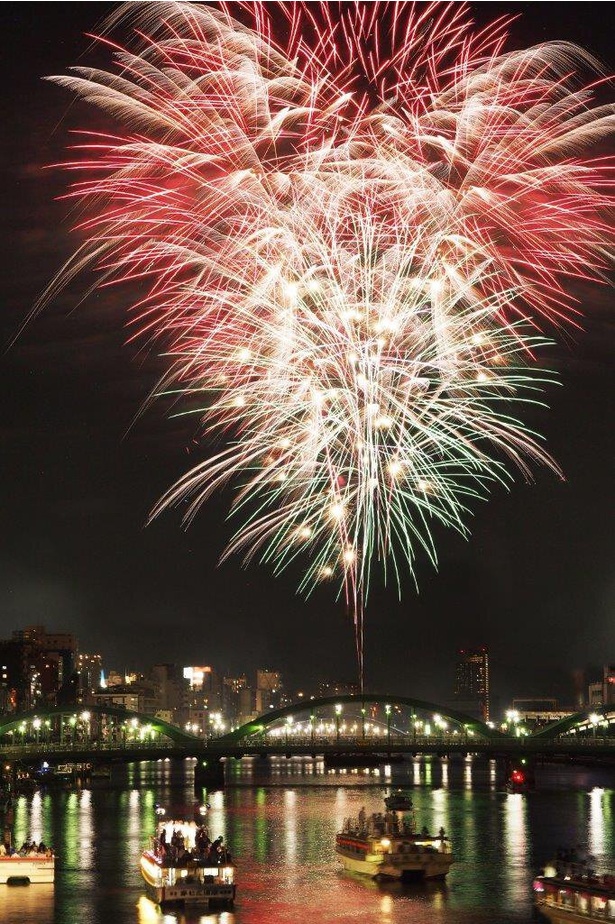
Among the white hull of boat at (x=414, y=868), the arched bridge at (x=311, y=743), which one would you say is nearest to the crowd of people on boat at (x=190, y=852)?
the white hull of boat at (x=414, y=868)

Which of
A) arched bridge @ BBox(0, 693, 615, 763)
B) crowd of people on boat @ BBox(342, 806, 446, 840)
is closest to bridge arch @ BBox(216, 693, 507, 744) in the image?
arched bridge @ BBox(0, 693, 615, 763)

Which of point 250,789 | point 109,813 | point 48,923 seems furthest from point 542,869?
point 250,789

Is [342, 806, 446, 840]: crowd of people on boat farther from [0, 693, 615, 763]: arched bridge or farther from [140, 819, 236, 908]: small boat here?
[0, 693, 615, 763]: arched bridge

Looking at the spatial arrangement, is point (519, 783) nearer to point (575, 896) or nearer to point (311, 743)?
point (311, 743)

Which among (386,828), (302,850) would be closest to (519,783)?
(302,850)

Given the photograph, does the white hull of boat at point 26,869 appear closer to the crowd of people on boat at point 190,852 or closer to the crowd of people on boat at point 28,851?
the crowd of people on boat at point 28,851

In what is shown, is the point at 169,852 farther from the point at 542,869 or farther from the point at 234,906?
the point at 542,869
